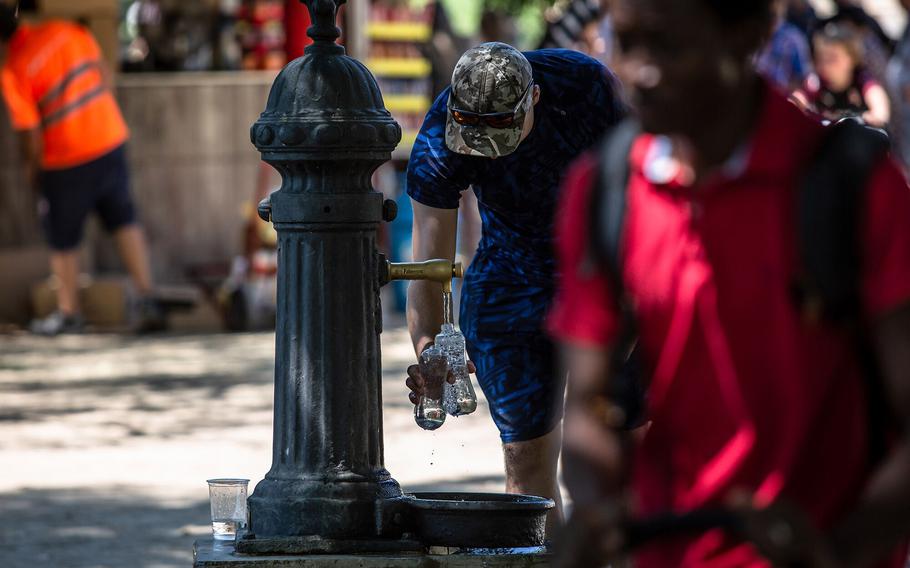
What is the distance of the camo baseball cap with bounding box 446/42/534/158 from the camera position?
5.26 m

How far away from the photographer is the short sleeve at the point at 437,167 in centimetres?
548

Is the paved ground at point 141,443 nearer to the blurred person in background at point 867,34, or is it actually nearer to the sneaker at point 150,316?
the sneaker at point 150,316

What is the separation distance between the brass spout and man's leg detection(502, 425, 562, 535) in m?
0.60

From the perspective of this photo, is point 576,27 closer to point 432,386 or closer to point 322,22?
point 322,22

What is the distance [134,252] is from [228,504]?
8025 millimetres

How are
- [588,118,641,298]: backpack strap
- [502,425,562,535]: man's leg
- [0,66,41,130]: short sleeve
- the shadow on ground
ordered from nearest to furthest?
1. [588,118,641,298]: backpack strap
2. [502,425,562,535]: man's leg
3. the shadow on ground
4. [0,66,41,130]: short sleeve

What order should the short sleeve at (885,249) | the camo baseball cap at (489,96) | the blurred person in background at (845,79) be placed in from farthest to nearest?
the blurred person in background at (845,79), the camo baseball cap at (489,96), the short sleeve at (885,249)

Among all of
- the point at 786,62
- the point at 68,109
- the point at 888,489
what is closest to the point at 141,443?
the point at 786,62

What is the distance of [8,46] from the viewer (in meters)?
13.5

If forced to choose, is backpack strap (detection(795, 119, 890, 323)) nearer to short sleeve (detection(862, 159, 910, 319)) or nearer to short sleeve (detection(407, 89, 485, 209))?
short sleeve (detection(862, 159, 910, 319))

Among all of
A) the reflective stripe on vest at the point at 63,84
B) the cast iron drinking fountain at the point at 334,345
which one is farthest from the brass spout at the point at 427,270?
the reflective stripe on vest at the point at 63,84

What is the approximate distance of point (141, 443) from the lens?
30.2 ft

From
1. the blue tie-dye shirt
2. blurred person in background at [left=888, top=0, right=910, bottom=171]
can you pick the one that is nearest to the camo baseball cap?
the blue tie-dye shirt

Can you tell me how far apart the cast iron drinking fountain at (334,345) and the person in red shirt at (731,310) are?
2.69 metres
